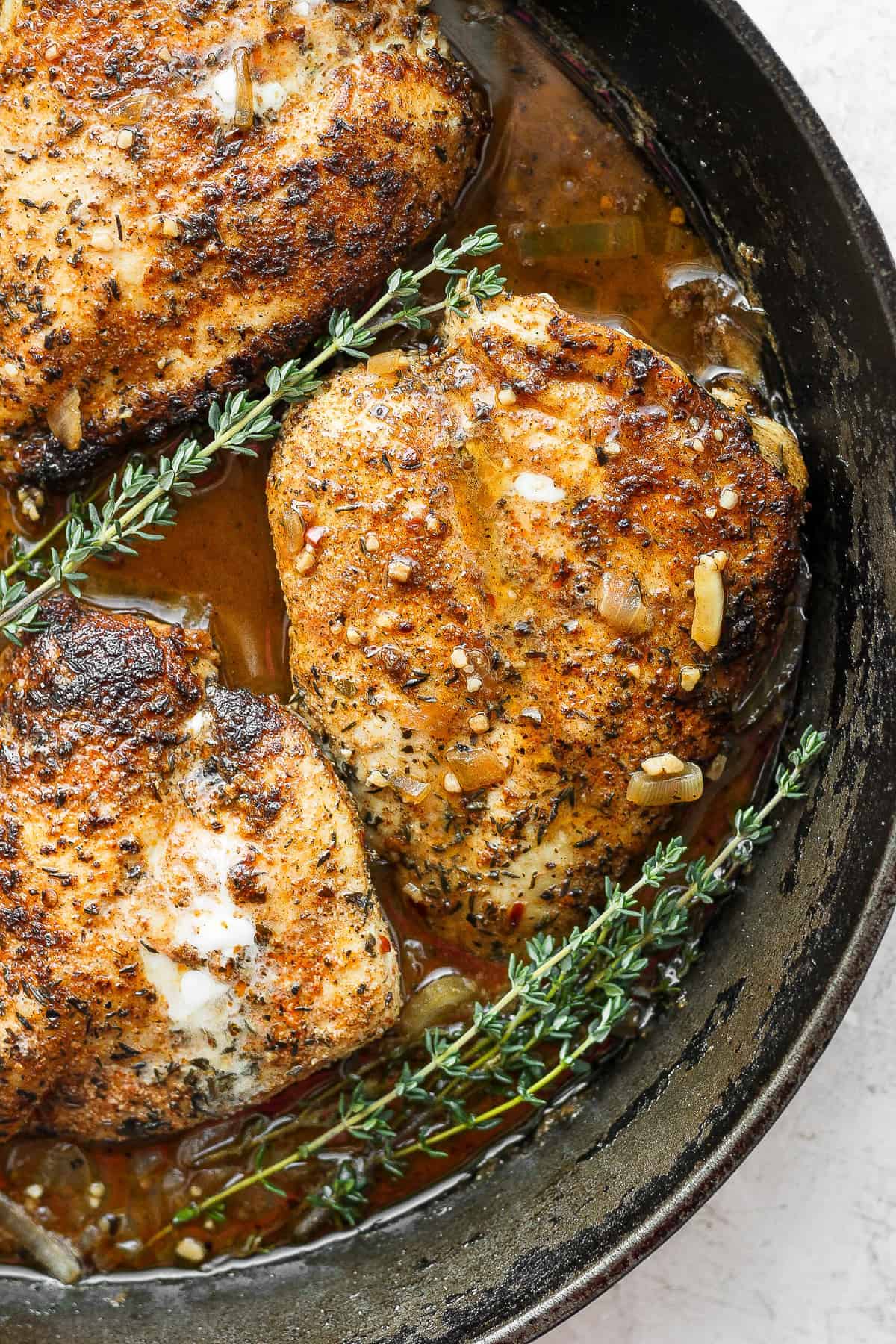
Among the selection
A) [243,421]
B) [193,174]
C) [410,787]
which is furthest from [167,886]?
[193,174]

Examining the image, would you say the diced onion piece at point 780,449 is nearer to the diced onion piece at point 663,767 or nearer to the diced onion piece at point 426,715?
the diced onion piece at point 663,767

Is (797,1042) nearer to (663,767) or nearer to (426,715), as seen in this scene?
(663,767)

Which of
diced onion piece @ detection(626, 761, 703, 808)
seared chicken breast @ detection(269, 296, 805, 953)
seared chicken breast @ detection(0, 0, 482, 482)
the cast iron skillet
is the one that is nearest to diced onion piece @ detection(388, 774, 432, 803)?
seared chicken breast @ detection(269, 296, 805, 953)

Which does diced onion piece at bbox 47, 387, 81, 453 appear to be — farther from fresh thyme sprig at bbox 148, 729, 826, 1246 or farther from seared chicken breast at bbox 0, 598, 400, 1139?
fresh thyme sprig at bbox 148, 729, 826, 1246

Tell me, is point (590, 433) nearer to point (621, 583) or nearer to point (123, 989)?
point (621, 583)

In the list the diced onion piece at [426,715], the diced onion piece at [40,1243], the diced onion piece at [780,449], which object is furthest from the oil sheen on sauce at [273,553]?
the diced onion piece at [426,715]

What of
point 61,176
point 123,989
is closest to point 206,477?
point 61,176
